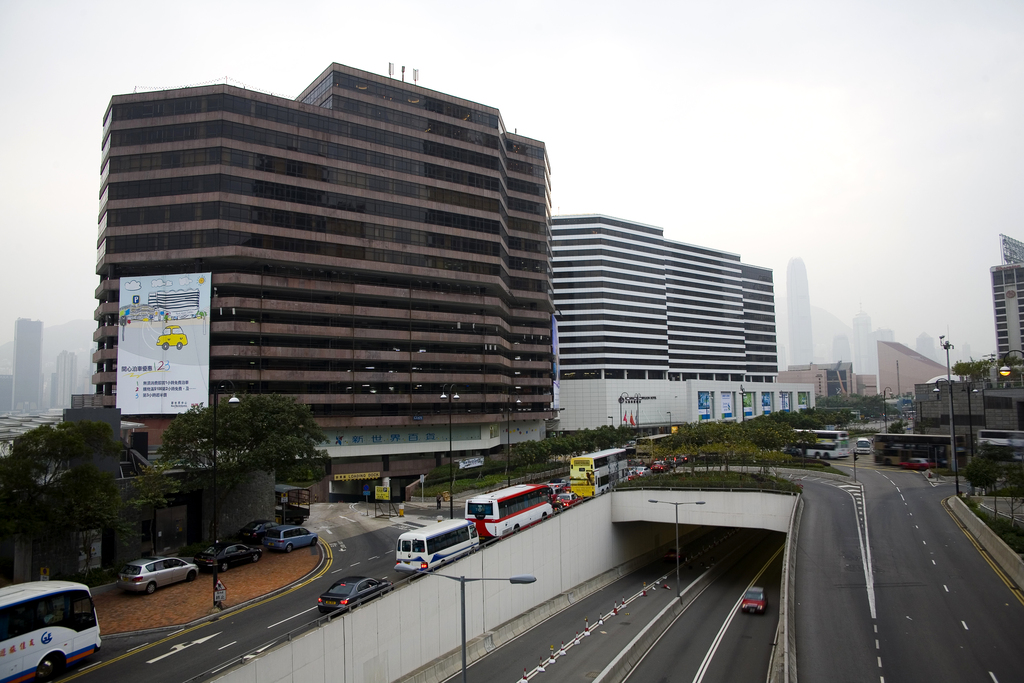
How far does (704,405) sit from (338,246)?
10401 centimetres

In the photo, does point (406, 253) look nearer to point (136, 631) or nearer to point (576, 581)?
point (576, 581)

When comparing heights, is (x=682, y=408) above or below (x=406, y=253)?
below

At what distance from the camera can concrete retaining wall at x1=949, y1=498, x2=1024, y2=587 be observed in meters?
31.2

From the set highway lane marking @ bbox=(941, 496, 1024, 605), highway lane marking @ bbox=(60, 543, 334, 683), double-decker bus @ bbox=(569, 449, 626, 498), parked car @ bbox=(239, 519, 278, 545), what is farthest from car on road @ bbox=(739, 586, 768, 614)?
parked car @ bbox=(239, 519, 278, 545)

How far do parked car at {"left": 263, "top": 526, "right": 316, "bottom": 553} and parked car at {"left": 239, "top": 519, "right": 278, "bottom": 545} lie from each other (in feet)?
2.10

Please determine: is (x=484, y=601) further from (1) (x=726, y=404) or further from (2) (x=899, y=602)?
(1) (x=726, y=404)

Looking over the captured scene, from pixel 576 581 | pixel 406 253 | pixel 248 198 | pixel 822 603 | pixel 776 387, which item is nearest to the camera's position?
pixel 822 603

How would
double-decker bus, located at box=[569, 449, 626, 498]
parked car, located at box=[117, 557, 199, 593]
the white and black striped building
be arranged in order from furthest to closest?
the white and black striped building, double-decker bus, located at box=[569, 449, 626, 498], parked car, located at box=[117, 557, 199, 593]

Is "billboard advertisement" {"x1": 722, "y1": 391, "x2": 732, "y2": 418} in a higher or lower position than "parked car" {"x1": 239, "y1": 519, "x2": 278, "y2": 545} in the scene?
higher

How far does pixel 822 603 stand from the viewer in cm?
2998

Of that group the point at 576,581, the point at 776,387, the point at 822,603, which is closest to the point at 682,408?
the point at 776,387

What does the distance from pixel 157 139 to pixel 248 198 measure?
12.2 m

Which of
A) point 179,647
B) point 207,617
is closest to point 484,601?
point 207,617

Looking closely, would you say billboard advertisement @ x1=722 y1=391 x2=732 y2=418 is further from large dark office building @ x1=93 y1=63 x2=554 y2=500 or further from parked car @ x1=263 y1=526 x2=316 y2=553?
parked car @ x1=263 y1=526 x2=316 y2=553
